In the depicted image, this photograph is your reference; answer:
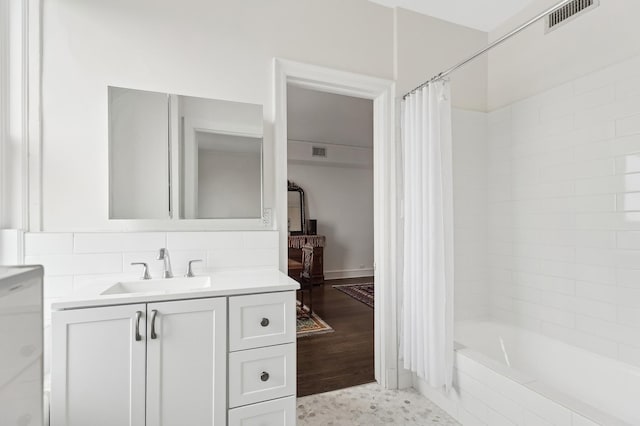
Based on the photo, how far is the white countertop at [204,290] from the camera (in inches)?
46.2

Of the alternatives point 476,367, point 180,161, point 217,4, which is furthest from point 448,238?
point 217,4

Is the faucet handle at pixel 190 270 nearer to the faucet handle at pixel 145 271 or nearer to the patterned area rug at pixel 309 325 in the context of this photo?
the faucet handle at pixel 145 271

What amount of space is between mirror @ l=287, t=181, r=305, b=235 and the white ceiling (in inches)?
149

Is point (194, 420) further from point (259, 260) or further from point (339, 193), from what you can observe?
point (339, 193)

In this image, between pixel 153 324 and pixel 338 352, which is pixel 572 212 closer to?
pixel 338 352

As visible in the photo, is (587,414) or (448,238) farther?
(448,238)

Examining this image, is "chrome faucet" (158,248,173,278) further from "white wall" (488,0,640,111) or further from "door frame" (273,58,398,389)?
"white wall" (488,0,640,111)

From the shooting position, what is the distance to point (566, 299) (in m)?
2.05

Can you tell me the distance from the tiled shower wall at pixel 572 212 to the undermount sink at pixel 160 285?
2.30m

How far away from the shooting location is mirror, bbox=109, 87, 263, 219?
1.64 meters

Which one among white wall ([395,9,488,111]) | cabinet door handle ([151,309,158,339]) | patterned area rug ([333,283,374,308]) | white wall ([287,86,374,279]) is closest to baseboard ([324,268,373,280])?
white wall ([287,86,374,279])

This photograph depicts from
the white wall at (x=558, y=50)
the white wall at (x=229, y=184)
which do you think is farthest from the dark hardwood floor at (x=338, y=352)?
the white wall at (x=558, y=50)

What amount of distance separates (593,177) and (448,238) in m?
0.97

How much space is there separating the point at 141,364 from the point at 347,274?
535 centimetres
